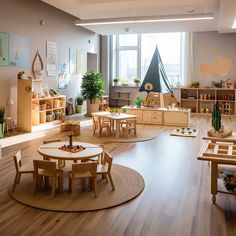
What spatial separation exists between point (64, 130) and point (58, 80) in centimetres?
278

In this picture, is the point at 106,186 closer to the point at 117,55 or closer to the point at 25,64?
the point at 25,64

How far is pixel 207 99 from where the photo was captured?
502 inches

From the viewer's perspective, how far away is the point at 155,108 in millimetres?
10367

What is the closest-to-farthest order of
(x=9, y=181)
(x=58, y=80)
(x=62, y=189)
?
(x=62, y=189), (x=9, y=181), (x=58, y=80)

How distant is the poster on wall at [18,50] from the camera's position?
8.43 metres

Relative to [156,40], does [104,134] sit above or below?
below

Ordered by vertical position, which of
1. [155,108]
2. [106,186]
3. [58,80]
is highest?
[58,80]

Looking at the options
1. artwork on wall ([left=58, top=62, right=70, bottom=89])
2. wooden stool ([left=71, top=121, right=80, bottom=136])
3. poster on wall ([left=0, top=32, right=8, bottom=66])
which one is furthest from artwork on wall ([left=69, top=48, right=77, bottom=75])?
wooden stool ([left=71, top=121, right=80, bottom=136])

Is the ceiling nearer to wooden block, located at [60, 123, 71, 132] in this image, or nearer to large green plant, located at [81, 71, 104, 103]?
large green plant, located at [81, 71, 104, 103]

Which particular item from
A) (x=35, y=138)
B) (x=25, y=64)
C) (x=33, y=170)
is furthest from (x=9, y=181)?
(x=25, y=64)

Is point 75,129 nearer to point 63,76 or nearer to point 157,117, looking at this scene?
point 157,117

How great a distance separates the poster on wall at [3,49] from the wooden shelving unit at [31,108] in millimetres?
633

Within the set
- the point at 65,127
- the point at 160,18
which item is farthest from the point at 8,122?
the point at 160,18

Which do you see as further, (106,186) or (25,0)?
(25,0)
